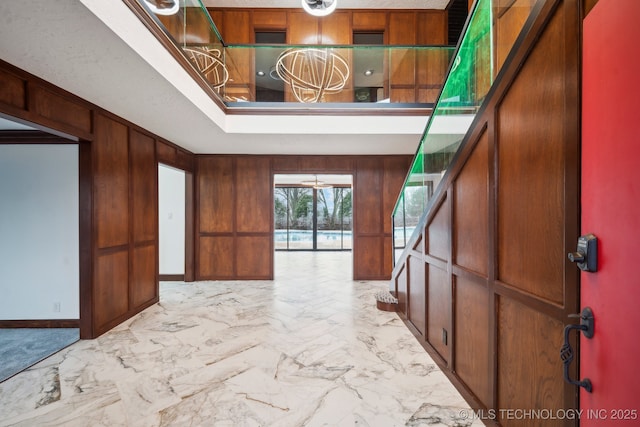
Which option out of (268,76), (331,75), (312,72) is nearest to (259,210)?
(268,76)

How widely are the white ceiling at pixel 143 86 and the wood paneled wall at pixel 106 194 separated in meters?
0.18

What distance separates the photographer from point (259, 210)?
6.13 meters

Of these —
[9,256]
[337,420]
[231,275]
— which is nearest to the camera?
[337,420]

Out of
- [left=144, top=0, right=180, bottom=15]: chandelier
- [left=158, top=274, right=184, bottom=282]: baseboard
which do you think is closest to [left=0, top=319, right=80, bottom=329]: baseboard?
[left=158, top=274, right=184, bottom=282]: baseboard

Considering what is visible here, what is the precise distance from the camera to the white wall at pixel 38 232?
3.63 meters

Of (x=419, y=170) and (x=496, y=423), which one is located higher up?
(x=419, y=170)

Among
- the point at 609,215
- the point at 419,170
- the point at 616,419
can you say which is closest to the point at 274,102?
the point at 419,170

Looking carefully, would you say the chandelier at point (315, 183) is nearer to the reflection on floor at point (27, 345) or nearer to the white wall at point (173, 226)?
the white wall at point (173, 226)

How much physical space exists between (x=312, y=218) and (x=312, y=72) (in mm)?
6659

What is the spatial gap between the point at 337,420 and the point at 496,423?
0.98 metres

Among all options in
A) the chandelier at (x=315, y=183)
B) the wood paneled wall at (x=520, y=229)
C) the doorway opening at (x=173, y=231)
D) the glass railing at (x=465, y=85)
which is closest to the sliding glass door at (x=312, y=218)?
the chandelier at (x=315, y=183)

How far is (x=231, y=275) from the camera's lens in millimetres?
6102

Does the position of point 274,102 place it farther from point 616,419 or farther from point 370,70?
point 616,419

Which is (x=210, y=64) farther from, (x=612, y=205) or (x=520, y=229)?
(x=612, y=205)
